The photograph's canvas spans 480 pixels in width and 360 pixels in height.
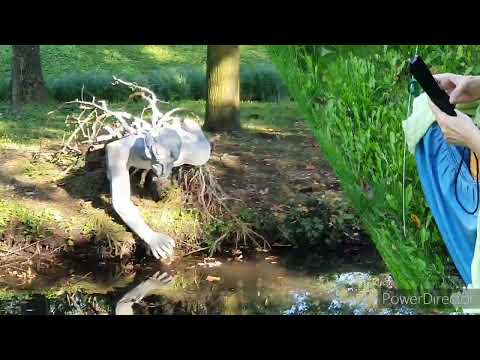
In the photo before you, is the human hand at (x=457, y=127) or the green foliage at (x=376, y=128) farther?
the green foliage at (x=376, y=128)

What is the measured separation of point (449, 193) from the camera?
→ 13.6 ft

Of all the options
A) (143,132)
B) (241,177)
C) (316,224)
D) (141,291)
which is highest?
(143,132)

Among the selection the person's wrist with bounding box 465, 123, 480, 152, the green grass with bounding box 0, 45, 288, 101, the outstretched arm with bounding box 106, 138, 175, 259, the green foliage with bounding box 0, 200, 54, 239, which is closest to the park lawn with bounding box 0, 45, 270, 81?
the green grass with bounding box 0, 45, 288, 101

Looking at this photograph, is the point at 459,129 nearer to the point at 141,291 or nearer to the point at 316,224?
the point at 316,224

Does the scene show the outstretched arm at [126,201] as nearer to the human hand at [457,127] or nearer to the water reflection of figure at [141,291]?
the water reflection of figure at [141,291]

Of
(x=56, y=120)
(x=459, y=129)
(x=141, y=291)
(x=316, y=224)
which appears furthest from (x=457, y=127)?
(x=56, y=120)

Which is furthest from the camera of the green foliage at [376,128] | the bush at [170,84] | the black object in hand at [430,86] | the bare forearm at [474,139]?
the bush at [170,84]

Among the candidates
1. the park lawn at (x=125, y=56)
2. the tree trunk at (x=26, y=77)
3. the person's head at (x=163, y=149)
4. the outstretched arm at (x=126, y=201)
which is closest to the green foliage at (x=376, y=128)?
the park lawn at (x=125, y=56)

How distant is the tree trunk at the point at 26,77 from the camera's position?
4.73 metres

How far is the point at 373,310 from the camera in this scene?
14.5 ft

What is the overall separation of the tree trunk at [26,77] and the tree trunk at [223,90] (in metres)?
1.04

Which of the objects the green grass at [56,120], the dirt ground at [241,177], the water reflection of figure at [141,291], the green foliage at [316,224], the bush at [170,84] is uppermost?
the bush at [170,84]

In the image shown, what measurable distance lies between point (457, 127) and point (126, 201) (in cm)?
202

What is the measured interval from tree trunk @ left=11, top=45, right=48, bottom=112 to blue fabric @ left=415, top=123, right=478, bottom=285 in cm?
236
